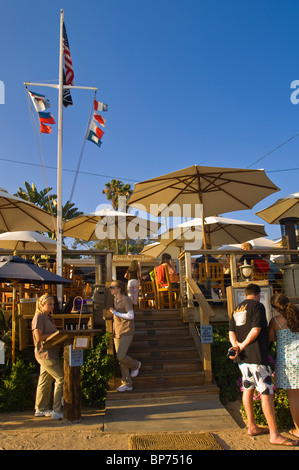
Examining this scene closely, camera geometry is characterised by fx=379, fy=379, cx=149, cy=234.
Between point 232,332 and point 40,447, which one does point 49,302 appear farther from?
point 232,332

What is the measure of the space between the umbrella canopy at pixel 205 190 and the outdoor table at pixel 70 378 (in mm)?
3632

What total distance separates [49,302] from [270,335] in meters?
2.97

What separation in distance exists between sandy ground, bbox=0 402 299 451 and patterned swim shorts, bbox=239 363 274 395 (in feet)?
1.86

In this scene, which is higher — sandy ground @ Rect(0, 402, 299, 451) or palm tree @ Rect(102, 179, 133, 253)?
palm tree @ Rect(102, 179, 133, 253)

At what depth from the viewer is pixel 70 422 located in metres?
4.82

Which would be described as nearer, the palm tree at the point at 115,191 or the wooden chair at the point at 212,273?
the wooden chair at the point at 212,273

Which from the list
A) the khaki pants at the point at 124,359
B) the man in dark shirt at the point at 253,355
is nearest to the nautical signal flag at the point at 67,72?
the khaki pants at the point at 124,359

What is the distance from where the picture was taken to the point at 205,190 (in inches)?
341

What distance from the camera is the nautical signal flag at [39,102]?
7965 millimetres

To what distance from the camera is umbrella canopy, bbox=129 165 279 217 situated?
763cm

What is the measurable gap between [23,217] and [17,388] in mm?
4621

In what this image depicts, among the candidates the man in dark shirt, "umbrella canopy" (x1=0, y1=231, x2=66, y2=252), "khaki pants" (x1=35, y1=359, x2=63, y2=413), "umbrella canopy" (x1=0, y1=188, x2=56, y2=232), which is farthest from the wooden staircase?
"umbrella canopy" (x1=0, y1=231, x2=66, y2=252)

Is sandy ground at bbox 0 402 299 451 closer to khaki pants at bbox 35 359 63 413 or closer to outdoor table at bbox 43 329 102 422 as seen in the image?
outdoor table at bbox 43 329 102 422

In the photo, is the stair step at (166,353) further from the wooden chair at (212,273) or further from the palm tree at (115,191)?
the palm tree at (115,191)
